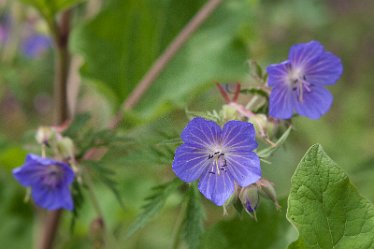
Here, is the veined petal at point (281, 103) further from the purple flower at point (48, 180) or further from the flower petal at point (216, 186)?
the purple flower at point (48, 180)

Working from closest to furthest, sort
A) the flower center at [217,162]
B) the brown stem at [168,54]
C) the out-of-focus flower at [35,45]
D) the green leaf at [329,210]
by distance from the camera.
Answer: the green leaf at [329,210], the flower center at [217,162], the brown stem at [168,54], the out-of-focus flower at [35,45]

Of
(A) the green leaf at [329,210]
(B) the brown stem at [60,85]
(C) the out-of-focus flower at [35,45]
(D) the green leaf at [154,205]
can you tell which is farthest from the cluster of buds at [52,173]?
(C) the out-of-focus flower at [35,45]

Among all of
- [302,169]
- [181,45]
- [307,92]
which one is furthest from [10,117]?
[302,169]

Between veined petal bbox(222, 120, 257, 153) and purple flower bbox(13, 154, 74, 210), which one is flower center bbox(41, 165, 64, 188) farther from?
veined petal bbox(222, 120, 257, 153)

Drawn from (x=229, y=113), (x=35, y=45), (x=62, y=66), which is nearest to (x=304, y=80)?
(x=229, y=113)

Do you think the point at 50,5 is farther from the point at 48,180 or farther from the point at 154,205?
the point at 154,205

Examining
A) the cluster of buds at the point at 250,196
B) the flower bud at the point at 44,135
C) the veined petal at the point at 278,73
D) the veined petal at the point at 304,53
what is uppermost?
the veined petal at the point at 304,53

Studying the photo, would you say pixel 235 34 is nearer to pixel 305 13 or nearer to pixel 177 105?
pixel 177 105
